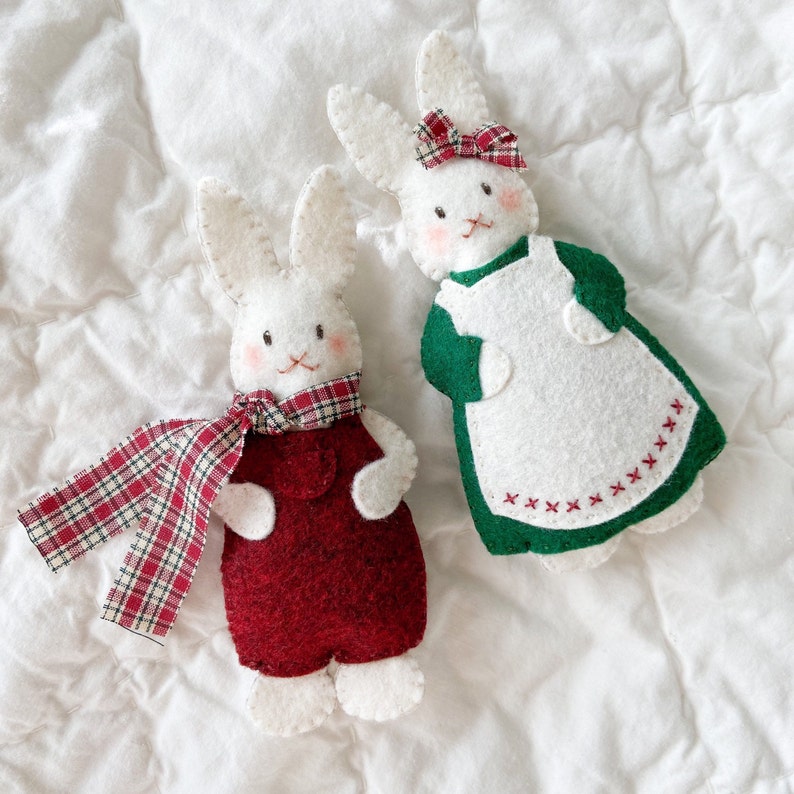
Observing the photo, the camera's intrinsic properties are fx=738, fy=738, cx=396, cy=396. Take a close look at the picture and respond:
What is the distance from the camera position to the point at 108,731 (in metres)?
0.89

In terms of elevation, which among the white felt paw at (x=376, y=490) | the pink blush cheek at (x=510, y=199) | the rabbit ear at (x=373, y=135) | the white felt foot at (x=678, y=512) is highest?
the rabbit ear at (x=373, y=135)

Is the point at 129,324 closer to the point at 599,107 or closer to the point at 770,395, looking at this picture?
the point at 599,107

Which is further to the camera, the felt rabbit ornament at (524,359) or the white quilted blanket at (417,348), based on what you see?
the white quilted blanket at (417,348)

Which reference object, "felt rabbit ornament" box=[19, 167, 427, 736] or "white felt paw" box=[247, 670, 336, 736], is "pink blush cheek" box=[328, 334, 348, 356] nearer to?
"felt rabbit ornament" box=[19, 167, 427, 736]

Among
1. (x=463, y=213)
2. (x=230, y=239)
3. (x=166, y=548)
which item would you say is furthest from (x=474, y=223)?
(x=166, y=548)

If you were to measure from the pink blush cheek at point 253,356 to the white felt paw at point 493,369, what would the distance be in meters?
0.24

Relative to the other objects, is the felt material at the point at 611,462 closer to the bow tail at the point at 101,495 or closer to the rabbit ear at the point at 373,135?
the rabbit ear at the point at 373,135

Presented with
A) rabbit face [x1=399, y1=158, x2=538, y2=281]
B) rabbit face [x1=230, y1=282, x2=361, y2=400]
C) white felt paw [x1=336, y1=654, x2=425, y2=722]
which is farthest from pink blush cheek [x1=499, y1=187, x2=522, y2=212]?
white felt paw [x1=336, y1=654, x2=425, y2=722]

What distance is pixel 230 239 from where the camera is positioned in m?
0.81

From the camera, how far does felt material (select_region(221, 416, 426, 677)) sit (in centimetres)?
78

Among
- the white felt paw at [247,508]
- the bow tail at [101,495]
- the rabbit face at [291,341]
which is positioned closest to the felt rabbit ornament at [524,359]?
the rabbit face at [291,341]

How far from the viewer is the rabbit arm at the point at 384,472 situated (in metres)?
0.79

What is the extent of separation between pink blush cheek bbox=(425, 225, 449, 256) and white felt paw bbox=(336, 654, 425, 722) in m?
0.46

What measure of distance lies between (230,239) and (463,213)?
0.26 meters
